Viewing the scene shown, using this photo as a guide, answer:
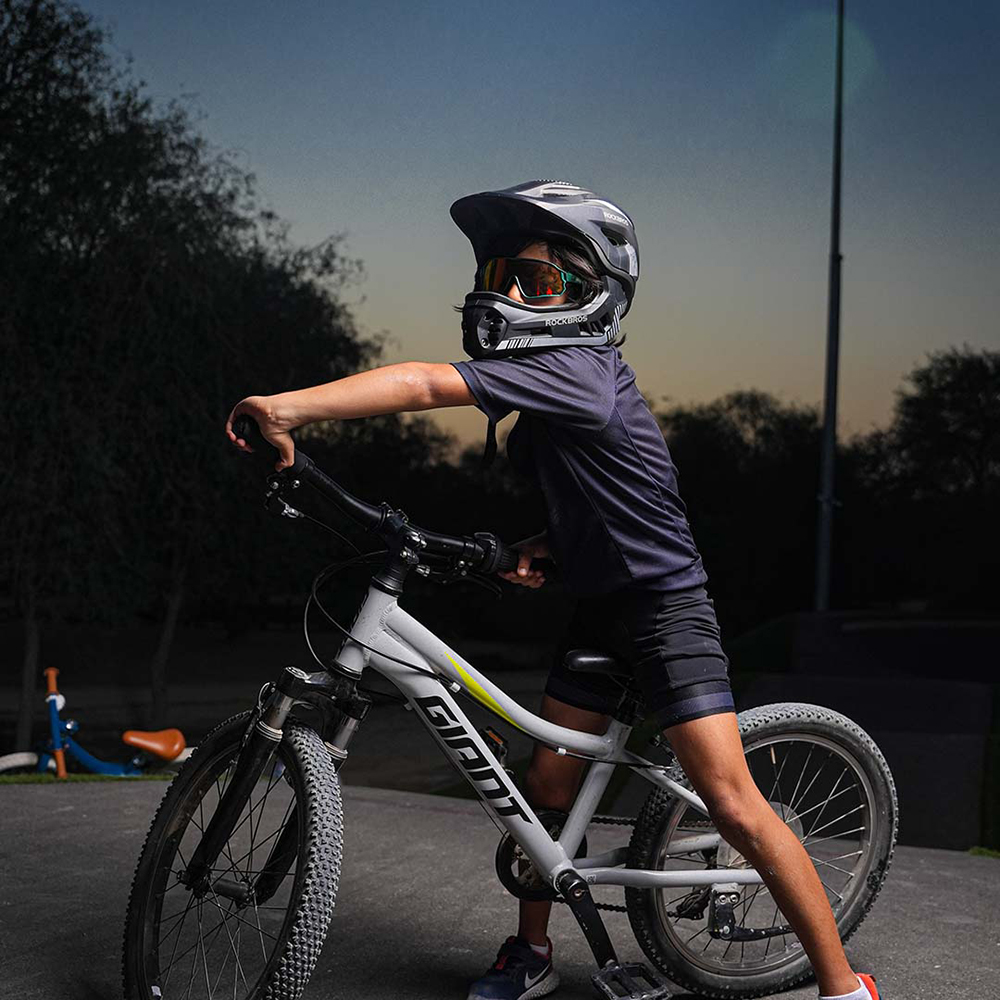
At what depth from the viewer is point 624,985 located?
305cm

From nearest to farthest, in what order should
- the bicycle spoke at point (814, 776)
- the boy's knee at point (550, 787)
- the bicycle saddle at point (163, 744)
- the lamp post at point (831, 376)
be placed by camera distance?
the boy's knee at point (550, 787) → the bicycle spoke at point (814, 776) → the bicycle saddle at point (163, 744) → the lamp post at point (831, 376)

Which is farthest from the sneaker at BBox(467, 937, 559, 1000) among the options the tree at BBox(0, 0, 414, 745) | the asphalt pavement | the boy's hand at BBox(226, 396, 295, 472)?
the tree at BBox(0, 0, 414, 745)

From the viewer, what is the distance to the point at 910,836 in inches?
317

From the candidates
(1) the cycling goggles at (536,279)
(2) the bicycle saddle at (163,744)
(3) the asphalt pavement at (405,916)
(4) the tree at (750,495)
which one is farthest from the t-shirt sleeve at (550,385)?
(4) the tree at (750,495)

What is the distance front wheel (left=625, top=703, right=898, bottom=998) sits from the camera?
3.20 metres

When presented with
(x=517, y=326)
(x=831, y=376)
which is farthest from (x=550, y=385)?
(x=831, y=376)

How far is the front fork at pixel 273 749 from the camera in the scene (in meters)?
2.67

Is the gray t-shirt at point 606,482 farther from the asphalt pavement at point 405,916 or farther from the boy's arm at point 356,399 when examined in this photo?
the asphalt pavement at point 405,916

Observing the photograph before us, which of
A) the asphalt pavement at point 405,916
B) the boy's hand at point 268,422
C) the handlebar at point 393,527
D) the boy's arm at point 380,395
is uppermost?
the boy's arm at point 380,395

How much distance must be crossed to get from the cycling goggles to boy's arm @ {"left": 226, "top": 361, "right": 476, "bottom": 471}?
0.35 meters

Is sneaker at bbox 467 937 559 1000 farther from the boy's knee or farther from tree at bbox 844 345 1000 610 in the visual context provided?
tree at bbox 844 345 1000 610

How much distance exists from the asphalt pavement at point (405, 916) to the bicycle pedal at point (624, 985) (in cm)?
24

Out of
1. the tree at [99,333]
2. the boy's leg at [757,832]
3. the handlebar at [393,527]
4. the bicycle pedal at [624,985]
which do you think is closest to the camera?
the handlebar at [393,527]

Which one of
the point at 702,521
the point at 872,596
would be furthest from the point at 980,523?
the point at 702,521
